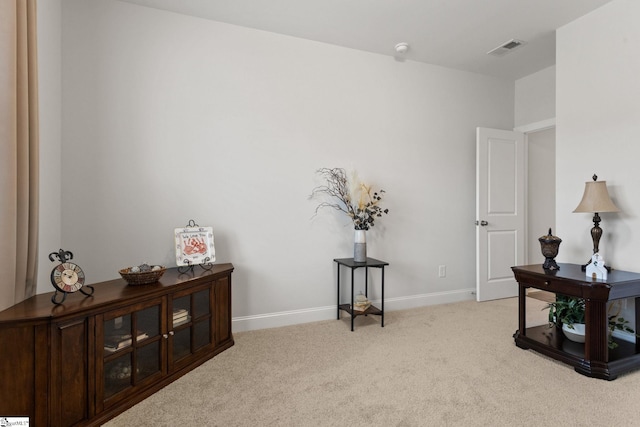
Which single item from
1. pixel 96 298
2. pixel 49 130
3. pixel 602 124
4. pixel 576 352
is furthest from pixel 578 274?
pixel 49 130

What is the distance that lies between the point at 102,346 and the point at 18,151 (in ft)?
3.63

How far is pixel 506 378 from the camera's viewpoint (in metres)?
2.08

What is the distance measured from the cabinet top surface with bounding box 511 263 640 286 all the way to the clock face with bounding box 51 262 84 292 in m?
3.08

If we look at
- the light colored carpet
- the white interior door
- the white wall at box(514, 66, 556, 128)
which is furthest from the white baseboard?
the white wall at box(514, 66, 556, 128)

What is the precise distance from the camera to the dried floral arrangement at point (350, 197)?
3227 millimetres

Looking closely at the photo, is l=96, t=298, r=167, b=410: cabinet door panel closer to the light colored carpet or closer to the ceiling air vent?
the light colored carpet

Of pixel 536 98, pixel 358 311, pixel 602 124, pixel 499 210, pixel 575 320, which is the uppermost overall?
pixel 536 98

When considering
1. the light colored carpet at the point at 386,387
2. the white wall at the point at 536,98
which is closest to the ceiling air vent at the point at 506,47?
the white wall at the point at 536,98

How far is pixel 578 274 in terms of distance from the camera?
2.39m

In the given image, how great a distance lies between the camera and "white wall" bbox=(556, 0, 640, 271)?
2.51m

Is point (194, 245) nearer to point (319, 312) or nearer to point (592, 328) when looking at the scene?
point (319, 312)

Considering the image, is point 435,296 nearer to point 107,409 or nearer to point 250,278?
point 250,278

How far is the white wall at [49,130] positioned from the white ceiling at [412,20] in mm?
712

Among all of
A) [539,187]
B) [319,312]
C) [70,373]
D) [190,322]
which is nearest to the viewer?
[70,373]
